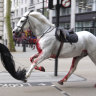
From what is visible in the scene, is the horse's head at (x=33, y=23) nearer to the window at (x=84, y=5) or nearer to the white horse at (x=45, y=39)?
the white horse at (x=45, y=39)

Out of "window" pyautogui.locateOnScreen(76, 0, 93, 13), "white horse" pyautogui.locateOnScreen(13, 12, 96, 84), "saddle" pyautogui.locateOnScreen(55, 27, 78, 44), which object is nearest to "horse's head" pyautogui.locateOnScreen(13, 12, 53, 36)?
"white horse" pyautogui.locateOnScreen(13, 12, 96, 84)

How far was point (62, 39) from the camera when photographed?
8484 millimetres

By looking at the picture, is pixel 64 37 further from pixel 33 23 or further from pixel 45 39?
pixel 33 23

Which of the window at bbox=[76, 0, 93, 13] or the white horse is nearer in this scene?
the white horse

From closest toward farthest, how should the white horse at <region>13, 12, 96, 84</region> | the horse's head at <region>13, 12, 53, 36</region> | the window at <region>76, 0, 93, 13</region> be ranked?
the white horse at <region>13, 12, 96, 84</region> < the horse's head at <region>13, 12, 53, 36</region> < the window at <region>76, 0, 93, 13</region>

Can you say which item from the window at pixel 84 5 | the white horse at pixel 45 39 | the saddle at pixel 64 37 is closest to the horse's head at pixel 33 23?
the white horse at pixel 45 39

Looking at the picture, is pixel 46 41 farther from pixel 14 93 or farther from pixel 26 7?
pixel 26 7

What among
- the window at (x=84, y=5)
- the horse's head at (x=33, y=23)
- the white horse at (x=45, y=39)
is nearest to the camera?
the white horse at (x=45, y=39)

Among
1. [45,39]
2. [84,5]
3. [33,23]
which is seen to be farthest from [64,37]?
[84,5]

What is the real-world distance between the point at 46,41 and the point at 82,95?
1.75 metres

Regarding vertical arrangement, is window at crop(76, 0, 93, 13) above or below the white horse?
below

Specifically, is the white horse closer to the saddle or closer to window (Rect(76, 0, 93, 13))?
the saddle

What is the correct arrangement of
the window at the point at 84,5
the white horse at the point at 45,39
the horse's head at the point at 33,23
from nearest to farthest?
the white horse at the point at 45,39
the horse's head at the point at 33,23
the window at the point at 84,5

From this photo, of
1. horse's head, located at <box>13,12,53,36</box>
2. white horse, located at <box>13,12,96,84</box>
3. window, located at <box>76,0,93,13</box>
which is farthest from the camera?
window, located at <box>76,0,93,13</box>
